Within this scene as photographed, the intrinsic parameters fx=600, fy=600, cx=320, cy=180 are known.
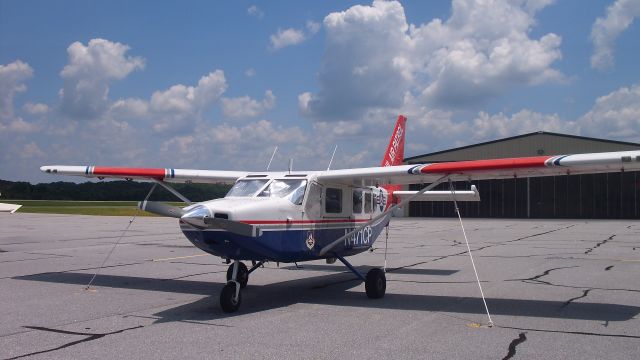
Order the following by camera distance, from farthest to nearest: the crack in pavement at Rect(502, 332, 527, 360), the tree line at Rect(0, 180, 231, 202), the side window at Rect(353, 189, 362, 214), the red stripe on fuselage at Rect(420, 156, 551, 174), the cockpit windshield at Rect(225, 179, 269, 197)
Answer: the tree line at Rect(0, 180, 231, 202) → the side window at Rect(353, 189, 362, 214) → the cockpit windshield at Rect(225, 179, 269, 197) → the red stripe on fuselage at Rect(420, 156, 551, 174) → the crack in pavement at Rect(502, 332, 527, 360)

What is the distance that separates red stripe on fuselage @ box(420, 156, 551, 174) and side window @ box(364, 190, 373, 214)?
2343 millimetres

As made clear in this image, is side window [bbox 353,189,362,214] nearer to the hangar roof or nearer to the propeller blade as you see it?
the propeller blade

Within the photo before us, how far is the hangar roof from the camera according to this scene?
49.0 meters

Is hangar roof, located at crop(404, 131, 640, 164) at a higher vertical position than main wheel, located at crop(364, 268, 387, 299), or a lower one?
higher

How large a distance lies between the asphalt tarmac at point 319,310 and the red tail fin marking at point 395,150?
2.01 meters

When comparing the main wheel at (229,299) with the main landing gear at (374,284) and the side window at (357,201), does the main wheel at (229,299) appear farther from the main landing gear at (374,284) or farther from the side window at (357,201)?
the side window at (357,201)

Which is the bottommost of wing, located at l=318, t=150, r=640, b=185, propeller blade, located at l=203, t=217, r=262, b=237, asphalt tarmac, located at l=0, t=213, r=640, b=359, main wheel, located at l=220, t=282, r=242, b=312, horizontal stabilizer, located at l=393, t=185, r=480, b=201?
asphalt tarmac, located at l=0, t=213, r=640, b=359

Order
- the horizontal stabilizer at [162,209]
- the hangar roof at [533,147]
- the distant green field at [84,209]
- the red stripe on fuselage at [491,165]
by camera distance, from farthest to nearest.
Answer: the distant green field at [84,209] → the hangar roof at [533,147] → the red stripe on fuselage at [491,165] → the horizontal stabilizer at [162,209]

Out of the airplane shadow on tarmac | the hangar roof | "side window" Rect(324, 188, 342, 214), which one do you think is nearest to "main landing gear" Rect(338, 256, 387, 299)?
the airplane shadow on tarmac

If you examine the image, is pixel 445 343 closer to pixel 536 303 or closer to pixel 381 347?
pixel 381 347

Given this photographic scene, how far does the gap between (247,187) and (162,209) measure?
5.34ft

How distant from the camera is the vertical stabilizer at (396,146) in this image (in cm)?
1524

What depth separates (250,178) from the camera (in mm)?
10625

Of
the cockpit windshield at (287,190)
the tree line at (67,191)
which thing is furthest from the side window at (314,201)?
the tree line at (67,191)
